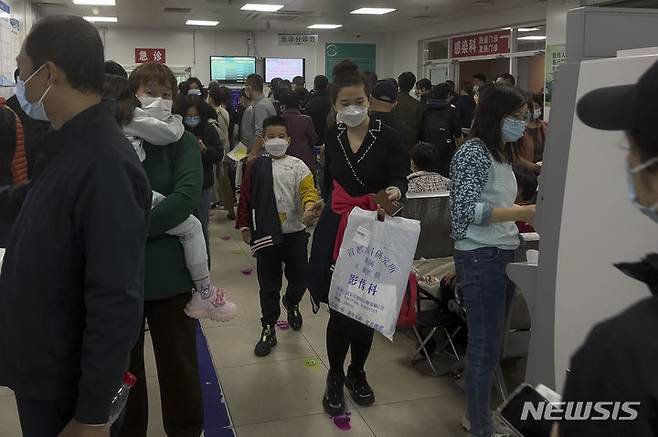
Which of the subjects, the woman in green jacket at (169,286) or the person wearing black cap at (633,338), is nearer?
the person wearing black cap at (633,338)

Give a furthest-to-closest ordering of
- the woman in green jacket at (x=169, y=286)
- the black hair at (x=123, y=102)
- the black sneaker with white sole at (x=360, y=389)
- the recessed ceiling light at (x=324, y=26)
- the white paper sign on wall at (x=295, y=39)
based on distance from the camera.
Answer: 1. the white paper sign on wall at (x=295, y=39)
2. the recessed ceiling light at (x=324, y=26)
3. the black sneaker with white sole at (x=360, y=389)
4. the woman in green jacket at (x=169, y=286)
5. the black hair at (x=123, y=102)

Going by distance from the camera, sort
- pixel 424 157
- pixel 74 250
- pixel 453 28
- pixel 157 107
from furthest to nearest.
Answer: pixel 453 28 < pixel 424 157 < pixel 157 107 < pixel 74 250

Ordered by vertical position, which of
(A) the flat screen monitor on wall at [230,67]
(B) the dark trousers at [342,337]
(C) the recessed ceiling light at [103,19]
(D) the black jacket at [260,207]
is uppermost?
(C) the recessed ceiling light at [103,19]

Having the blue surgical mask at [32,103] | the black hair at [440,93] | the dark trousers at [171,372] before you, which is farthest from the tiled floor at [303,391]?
the black hair at [440,93]

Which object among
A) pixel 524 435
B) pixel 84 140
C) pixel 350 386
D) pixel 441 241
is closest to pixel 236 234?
pixel 441 241

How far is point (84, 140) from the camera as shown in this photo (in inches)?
55.0

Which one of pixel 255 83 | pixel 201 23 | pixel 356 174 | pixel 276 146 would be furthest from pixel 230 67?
pixel 356 174

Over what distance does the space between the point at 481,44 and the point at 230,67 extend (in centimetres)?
599

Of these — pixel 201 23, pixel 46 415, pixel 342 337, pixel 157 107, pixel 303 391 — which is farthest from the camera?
pixel 201 23

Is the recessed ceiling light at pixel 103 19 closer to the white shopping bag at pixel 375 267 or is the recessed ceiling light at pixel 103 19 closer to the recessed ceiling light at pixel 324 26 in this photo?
the recessed ceiling light at pixel 324 26

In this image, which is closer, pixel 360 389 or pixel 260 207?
pixel 360 389

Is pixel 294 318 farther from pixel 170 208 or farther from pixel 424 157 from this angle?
pixel 170 208

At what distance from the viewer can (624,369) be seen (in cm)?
71

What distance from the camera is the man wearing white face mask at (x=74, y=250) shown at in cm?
134
